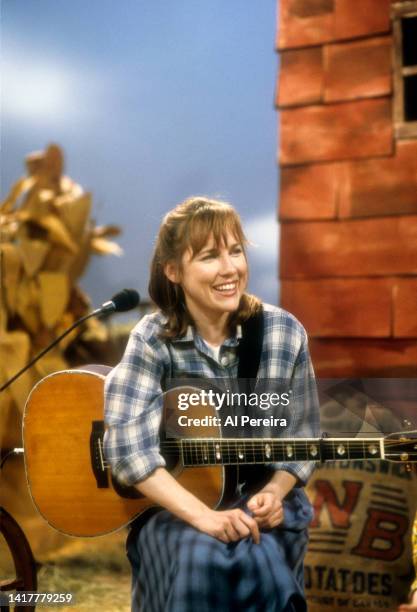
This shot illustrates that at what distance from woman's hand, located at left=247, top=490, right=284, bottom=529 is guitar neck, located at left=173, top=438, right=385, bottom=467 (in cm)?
8

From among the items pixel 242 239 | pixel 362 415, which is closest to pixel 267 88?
pixel 242 239

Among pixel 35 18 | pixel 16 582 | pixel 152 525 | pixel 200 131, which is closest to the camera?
pixel 152 525

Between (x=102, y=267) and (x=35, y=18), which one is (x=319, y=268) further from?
(x=35, y=18)

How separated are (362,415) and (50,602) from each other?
995 mm

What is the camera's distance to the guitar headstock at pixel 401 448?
1596 millimetres

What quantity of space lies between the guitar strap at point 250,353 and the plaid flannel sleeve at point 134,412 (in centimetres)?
20

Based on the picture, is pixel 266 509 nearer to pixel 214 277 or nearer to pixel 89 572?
pixel 214 277

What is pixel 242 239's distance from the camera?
176 centimetres

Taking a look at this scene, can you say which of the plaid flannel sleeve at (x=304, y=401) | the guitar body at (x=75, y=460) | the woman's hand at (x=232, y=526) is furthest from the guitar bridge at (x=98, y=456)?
the plaid flannel sleeve at (x=304, y=401)

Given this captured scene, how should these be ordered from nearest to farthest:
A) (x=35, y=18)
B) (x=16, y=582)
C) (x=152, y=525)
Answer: (x=152, y=525), (x=16, y=582), (x=35, y=18)

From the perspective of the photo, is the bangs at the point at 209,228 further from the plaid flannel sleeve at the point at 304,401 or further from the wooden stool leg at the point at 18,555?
the wooden stool leg at the point at 18,555

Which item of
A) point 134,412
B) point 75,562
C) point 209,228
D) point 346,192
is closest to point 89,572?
point 75,562

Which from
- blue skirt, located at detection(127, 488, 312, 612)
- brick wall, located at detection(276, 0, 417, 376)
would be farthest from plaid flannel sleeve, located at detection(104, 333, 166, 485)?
brick wall, located at detection(276, 0, 417, 376)

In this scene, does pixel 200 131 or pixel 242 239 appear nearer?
pixel 242 239
